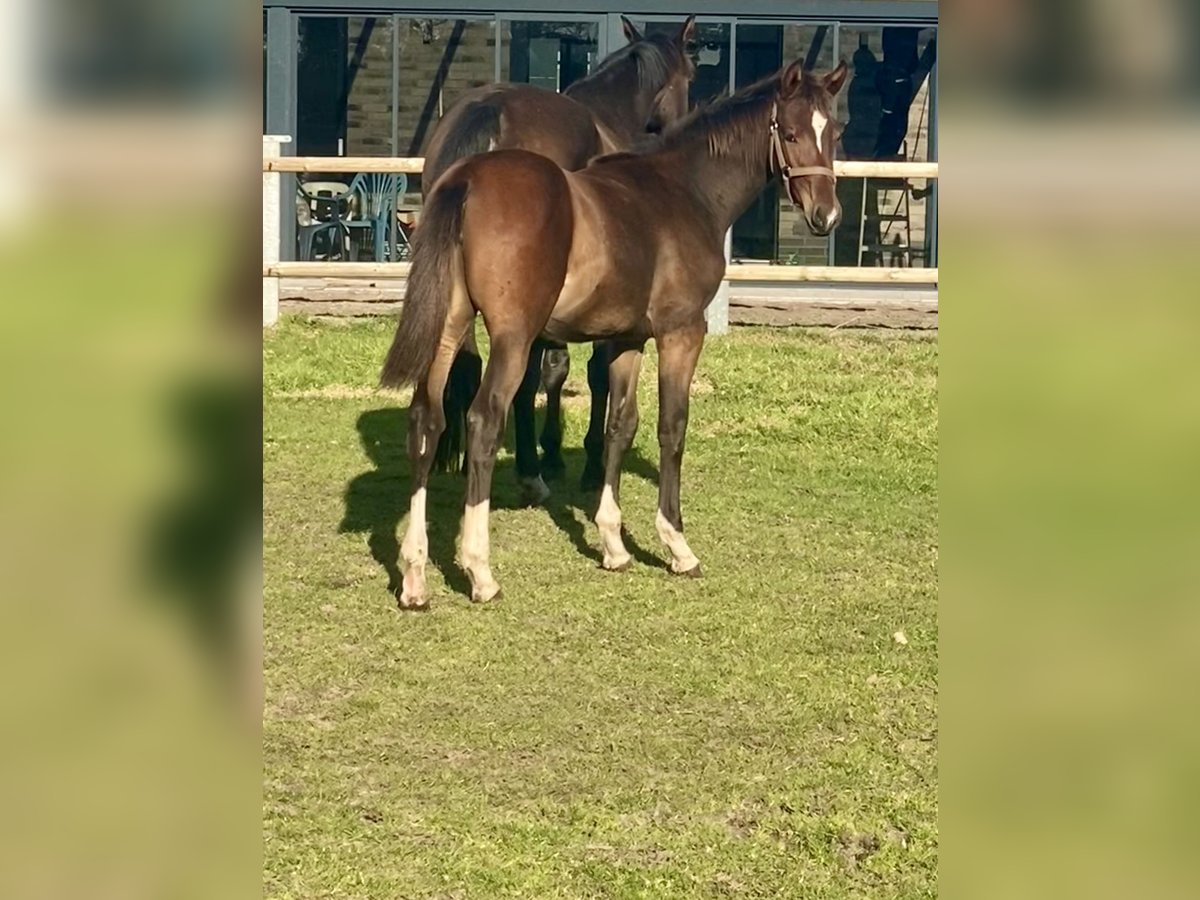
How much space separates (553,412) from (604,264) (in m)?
2.63

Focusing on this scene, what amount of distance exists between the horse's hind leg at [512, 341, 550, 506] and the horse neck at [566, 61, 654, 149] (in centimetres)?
140

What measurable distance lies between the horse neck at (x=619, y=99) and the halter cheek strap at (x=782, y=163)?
1.83 m

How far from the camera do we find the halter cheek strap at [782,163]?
666cm

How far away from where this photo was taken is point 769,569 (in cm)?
671

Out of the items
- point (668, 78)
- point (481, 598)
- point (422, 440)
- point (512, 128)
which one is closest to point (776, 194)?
point (668, 78)

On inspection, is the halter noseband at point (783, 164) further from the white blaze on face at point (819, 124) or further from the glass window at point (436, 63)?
the glass window at point (436, 63)

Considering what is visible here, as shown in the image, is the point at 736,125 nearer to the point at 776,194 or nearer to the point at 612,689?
the point at 612,689

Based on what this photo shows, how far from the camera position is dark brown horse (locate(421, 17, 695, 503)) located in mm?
7305

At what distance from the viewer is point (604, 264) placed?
617cm

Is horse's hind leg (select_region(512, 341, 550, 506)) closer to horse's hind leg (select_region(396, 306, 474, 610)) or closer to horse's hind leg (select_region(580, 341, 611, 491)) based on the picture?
horse's hind leg (select_region(580, 341, 611, 491))
